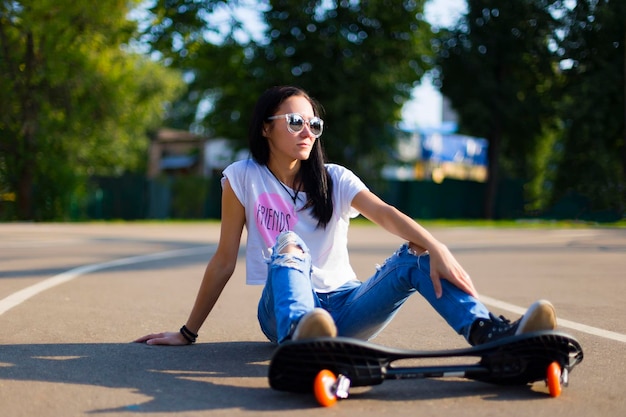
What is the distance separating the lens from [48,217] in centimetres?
2802

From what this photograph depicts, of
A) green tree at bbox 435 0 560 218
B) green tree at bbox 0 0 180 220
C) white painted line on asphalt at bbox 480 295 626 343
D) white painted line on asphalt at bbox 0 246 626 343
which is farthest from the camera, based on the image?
green tree at bbox 435 0 560 218

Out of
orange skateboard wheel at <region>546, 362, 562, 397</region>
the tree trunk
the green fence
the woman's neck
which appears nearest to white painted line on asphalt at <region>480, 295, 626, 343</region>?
orange skateboard wheel at <region>546, 362, 562, 397</region>

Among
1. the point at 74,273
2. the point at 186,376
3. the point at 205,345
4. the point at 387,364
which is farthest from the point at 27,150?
the point at 387,364

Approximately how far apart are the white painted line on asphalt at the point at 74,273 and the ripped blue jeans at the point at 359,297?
2.93m

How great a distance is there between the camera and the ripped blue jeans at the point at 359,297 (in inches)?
136

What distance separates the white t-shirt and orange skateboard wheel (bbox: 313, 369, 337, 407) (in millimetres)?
873

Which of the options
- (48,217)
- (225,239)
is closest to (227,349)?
(225,239)

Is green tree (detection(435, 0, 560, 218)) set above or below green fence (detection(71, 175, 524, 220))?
above

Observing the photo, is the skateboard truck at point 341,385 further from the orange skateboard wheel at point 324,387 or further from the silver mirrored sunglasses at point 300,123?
the silver mirrored sunglasses at point 300,123

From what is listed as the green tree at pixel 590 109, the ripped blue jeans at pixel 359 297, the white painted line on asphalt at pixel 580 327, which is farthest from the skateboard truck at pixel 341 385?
the green tree at pixel 590 109

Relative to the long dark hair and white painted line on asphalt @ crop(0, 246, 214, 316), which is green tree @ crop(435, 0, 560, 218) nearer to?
white painted line on asphalt @ crop(0, 246, 214, 316)

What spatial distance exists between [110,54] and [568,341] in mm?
29005

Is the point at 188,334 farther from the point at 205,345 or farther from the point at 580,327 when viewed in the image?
the point at 580,327

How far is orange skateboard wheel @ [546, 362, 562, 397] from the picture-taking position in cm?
332
